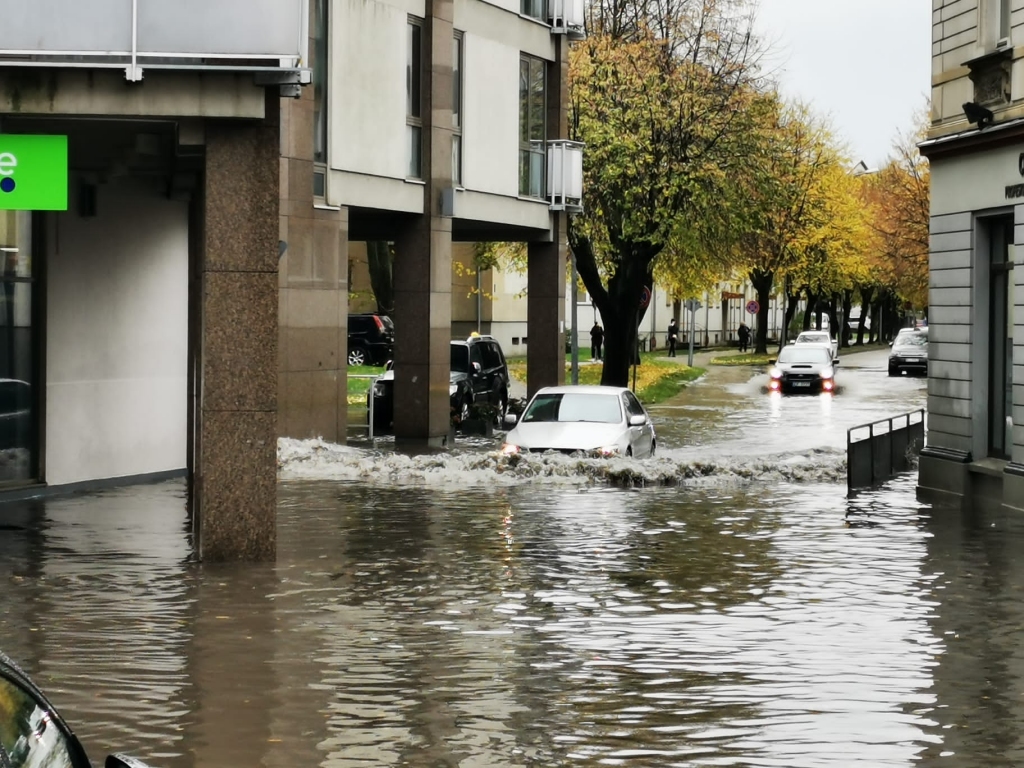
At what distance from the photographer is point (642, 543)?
1627 centimetres

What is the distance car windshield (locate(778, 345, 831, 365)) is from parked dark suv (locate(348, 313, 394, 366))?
13013mm

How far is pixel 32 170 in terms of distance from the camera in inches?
565

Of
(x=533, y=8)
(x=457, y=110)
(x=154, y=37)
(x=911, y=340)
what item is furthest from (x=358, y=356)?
(x=154, y=37)

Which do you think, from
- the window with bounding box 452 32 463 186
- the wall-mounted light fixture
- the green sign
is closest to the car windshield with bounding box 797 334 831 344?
the window with bounding box 452 32 463 186

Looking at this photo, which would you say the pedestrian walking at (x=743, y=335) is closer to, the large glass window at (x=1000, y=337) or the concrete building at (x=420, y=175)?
the concrete building at (x=420, y=175)

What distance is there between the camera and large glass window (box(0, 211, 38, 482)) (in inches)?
747

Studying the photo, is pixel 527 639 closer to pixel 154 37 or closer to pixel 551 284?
pixel 154 37

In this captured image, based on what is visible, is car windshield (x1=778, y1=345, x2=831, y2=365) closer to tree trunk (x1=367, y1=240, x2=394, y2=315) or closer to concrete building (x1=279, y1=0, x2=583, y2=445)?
tree trunk (x1=367, y1=240, x2=394, y2=315)

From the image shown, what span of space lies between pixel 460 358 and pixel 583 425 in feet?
39.1

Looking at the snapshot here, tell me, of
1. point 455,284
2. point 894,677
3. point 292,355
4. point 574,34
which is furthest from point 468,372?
point 455,284

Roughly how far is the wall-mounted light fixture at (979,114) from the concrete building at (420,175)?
10.1 metres

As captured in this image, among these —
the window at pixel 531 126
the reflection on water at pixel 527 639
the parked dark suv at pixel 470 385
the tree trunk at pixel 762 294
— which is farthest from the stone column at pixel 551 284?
the tree trunk at pixel 762 294

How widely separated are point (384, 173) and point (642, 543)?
1327 centimetres

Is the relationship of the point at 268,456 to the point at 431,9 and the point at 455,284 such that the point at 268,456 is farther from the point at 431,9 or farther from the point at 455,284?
the point at 455,284
